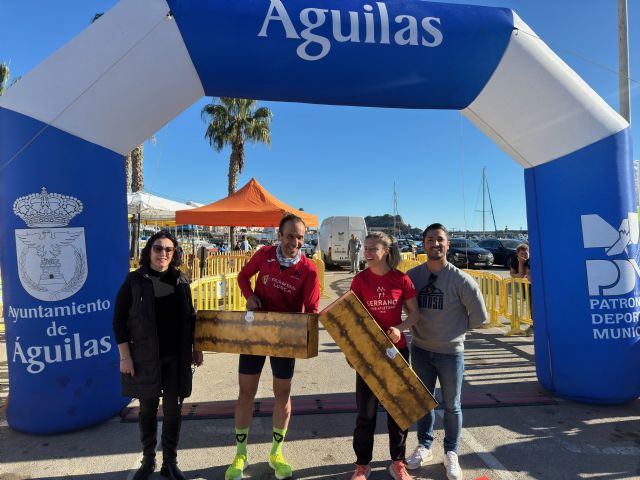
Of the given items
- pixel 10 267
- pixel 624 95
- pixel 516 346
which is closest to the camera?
pixel 10 267

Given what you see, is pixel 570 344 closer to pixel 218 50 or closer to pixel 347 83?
pixel 347 83

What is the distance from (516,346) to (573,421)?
2.79 meters

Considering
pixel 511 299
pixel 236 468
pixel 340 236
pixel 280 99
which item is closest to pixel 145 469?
pixel 236 468

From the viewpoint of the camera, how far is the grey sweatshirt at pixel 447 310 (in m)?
2.99

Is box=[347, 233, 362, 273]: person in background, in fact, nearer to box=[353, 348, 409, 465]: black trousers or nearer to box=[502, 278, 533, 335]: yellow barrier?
box=[502, 278, 533, 335]: yellow barrier

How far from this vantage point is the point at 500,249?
2131 centimetres

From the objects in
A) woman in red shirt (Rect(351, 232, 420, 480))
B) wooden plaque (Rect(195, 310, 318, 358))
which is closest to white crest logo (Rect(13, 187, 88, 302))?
wooden plaque (Rect(195, 310, 318, 358))

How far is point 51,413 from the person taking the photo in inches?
140

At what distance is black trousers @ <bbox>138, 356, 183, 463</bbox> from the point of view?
2912 millimetres

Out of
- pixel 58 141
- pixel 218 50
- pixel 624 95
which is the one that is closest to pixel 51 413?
pixel 58 141

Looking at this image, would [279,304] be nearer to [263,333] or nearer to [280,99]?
[263,333]

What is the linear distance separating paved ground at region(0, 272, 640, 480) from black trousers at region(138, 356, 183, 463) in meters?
0.25

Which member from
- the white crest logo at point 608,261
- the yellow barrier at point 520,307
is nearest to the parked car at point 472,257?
the yellow barrier at point 520,307

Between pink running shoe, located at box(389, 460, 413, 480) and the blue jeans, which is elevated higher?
the blue jeans
